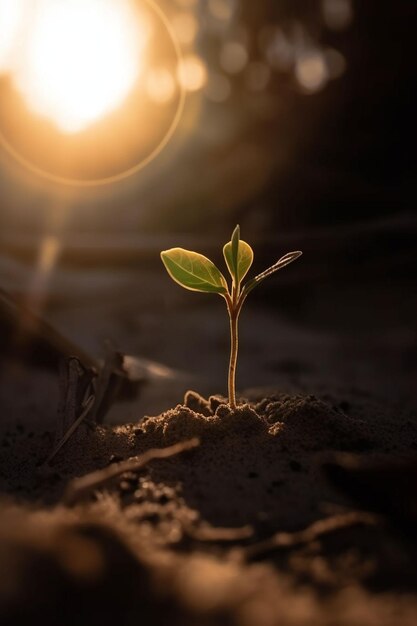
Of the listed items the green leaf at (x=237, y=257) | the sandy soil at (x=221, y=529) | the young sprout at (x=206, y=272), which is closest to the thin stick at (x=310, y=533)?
the sandy soil at (x=221, y=529)

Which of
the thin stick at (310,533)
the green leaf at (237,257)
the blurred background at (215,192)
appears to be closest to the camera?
the thin stick at (310,533)

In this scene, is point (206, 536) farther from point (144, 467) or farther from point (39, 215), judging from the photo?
point (39, 215)

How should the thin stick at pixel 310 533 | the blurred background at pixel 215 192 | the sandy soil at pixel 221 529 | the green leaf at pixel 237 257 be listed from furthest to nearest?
the blurred background at pixel 215 192, the green leaf at pixel 237 257, the thin stick at pixel 310 533, the sandy soil at pixel 221 529

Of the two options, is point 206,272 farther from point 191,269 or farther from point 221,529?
point 221,529

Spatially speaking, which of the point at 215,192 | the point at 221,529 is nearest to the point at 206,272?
the point at 221,529

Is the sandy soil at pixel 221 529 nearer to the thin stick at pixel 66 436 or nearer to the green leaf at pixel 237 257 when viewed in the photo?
the thin stick at pixel 66 436

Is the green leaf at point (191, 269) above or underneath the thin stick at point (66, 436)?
above

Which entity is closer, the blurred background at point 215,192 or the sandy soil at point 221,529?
the sandy soil at point 221,529
